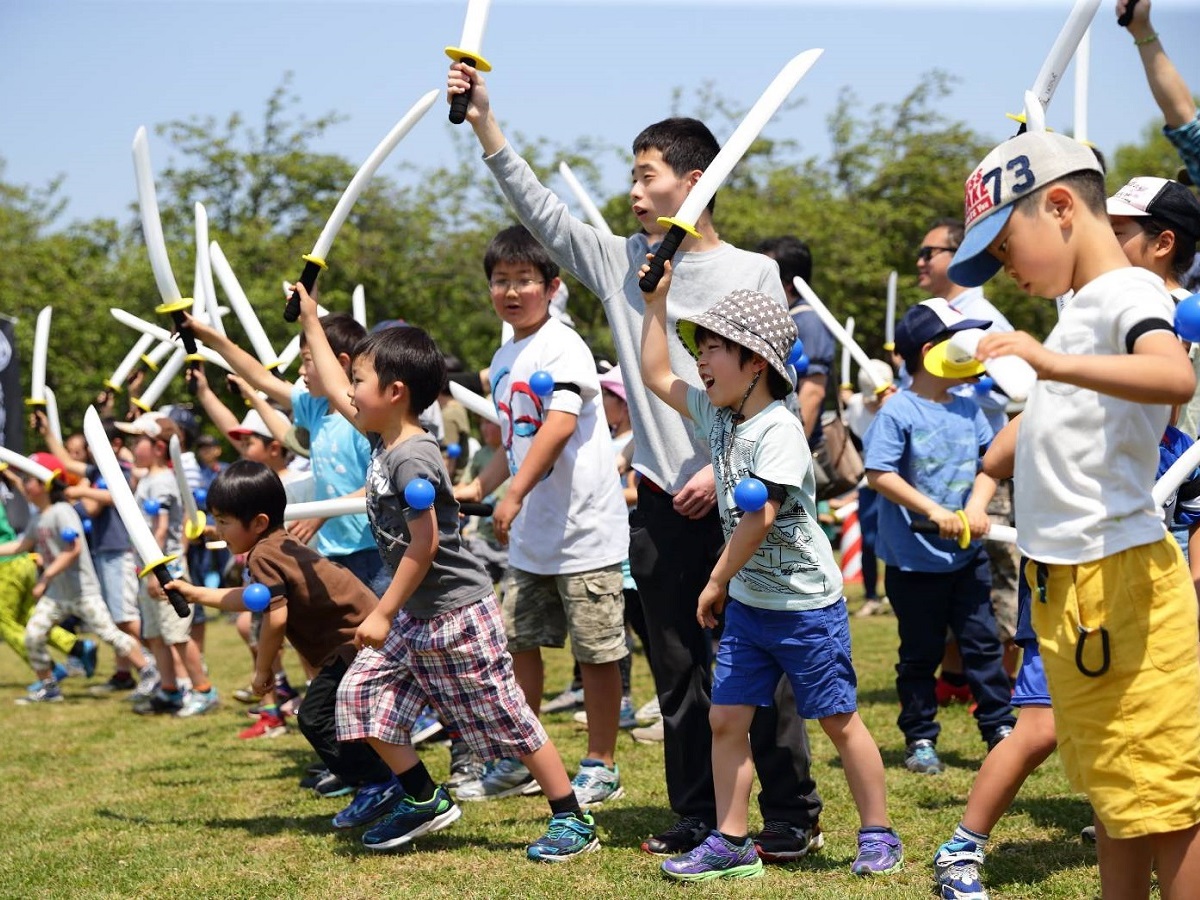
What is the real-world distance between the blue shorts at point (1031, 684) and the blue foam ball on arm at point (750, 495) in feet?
3.23

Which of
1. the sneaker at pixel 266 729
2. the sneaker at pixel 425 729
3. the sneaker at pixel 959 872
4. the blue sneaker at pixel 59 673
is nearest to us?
the sneaker at pixel 959 872

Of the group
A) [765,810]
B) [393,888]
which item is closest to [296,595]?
[393,888]

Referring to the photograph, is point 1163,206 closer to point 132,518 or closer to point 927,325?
point 927,325

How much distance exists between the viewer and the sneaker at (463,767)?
5.64 meters

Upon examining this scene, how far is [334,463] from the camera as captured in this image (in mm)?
5727

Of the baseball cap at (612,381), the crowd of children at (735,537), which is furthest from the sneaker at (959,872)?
the baseball cap at (612,381)

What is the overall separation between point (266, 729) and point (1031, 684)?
4.86 m

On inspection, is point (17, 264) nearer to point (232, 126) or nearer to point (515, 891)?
point (232, 126)

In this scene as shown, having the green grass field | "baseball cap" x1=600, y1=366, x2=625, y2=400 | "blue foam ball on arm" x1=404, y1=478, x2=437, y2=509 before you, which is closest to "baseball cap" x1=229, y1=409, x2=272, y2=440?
the green grass field

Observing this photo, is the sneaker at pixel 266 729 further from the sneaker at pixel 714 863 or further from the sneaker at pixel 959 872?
the sneaker at pixel 959 872

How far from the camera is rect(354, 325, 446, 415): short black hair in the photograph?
4.52 meters

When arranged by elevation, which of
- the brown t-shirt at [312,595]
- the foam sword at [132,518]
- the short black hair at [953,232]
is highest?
the short black hair at [953,232]

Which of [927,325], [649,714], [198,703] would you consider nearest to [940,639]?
[927,325]

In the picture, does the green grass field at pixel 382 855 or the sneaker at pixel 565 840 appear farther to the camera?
the sneaker at pixel 565 840
